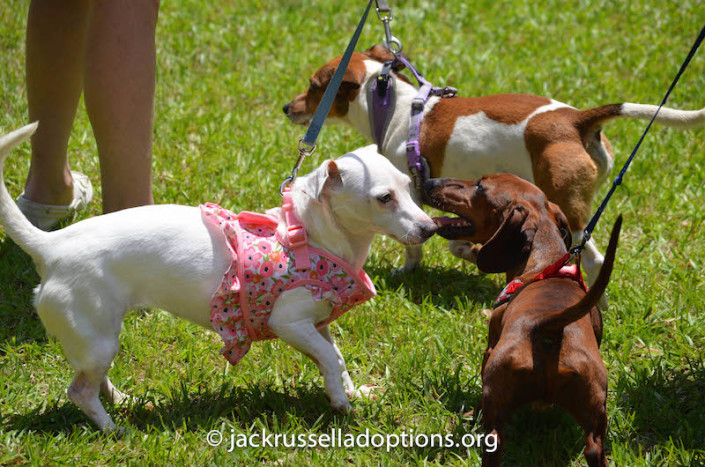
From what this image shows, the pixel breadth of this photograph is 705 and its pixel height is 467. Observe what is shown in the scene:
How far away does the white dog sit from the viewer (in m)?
2.78

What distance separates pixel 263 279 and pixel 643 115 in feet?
7.31

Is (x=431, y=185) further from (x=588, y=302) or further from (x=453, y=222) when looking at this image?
(x=588, y=302)

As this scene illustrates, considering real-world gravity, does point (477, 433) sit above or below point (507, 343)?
below

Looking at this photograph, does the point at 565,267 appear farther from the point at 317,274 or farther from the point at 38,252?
the point at 38,252

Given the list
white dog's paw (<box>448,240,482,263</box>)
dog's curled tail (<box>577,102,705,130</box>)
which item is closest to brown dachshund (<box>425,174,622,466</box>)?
dog's curled tail (<box>577,102,705,130</box>)

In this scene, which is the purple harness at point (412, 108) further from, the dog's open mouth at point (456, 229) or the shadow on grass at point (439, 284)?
the dog's open mouth at point (456, 229)

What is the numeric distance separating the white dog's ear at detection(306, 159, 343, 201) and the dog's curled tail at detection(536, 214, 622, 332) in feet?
3.23

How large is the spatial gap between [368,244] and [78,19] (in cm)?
225

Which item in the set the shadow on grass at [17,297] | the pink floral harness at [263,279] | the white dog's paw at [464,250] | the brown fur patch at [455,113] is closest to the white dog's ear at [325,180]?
the pink floral harness at [263,279]

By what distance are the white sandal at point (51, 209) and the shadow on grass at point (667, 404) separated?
10.6 ft

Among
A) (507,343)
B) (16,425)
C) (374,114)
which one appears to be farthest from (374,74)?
(16,425)

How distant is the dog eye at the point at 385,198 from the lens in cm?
294

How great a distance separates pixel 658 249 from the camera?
4.61m

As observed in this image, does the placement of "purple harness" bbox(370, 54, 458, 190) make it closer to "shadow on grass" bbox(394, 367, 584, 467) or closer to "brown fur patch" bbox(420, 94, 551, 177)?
"brown fur patch" bbox(420, 94, 551, 177)
